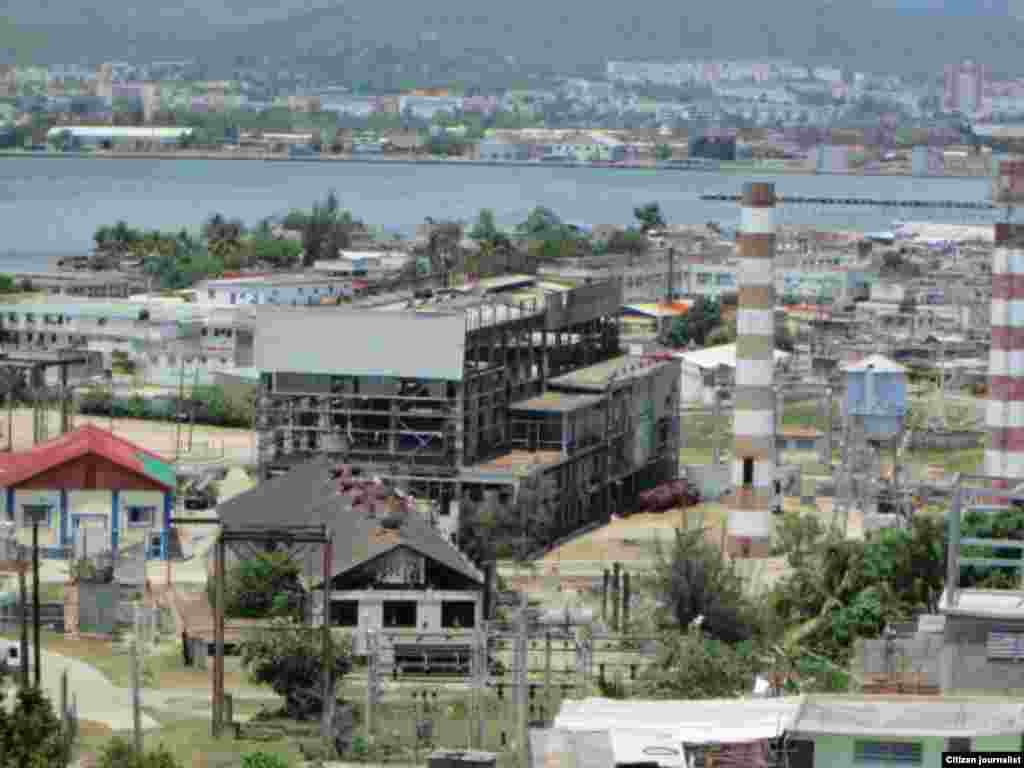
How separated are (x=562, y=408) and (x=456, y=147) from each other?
13629 centimetres

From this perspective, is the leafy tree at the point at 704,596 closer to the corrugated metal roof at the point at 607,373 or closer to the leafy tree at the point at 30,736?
the leafy tree at the point at 30,736

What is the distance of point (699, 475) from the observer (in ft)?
92.9

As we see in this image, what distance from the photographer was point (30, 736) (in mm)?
13531

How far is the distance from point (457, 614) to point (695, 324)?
25426 millimetres

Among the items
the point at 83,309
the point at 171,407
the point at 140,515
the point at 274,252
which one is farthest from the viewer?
the point at 274,252

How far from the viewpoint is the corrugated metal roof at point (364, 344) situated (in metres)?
24.4

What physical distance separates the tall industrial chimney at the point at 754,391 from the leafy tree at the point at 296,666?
689 cm

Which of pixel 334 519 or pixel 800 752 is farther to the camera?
pixel 334 519

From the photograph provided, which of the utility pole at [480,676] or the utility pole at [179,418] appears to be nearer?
the utility pole at [480,676]

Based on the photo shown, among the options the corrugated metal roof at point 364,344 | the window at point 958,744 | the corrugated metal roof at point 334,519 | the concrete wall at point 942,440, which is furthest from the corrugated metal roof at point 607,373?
the window at point 958,744

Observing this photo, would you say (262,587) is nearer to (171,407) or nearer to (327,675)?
(327,675)

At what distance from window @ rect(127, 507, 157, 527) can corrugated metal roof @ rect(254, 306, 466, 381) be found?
1622 millimetres

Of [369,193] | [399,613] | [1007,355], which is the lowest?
[369,193]

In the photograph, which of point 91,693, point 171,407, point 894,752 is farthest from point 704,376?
point 894,752
